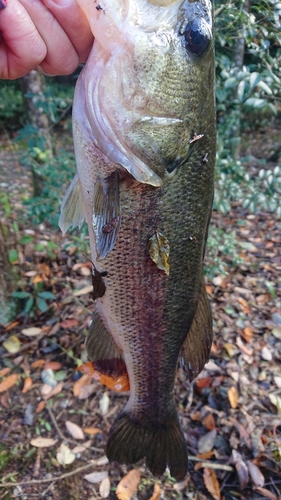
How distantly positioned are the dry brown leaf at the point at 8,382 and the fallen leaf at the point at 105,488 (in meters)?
0.87

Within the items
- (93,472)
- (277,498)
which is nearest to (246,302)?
(277,498)

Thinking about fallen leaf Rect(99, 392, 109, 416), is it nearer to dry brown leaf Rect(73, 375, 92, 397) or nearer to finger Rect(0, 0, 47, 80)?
dry brown leaf Rect(73, 375, 92, 397)

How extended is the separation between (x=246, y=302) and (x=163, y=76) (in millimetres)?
2653

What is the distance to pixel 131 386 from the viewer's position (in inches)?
67.8

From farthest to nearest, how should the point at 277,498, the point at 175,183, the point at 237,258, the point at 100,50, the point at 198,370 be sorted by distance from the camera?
1. the point at 237,258
2. the point at 277,498
3. the point at 198,370
4. the point at 175,183
5. the point at 100,50

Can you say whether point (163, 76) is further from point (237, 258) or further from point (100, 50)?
point (237, 258)

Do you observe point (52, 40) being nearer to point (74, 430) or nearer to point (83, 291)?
point (74, 430)

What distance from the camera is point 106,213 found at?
121 centimetres

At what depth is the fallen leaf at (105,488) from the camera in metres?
2.17

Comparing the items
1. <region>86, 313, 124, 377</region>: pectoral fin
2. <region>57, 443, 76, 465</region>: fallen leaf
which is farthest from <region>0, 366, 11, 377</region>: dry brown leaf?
<region>86, 313, 124, 377</region>: pectoral fin

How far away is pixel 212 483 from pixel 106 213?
1.81 metres

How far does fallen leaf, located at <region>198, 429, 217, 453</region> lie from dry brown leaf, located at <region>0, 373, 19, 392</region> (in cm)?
127

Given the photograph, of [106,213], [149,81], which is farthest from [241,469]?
[149,81]

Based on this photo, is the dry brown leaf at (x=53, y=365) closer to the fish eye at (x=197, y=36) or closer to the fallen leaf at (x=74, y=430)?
the fallen leaf at (x=74, y=430)
